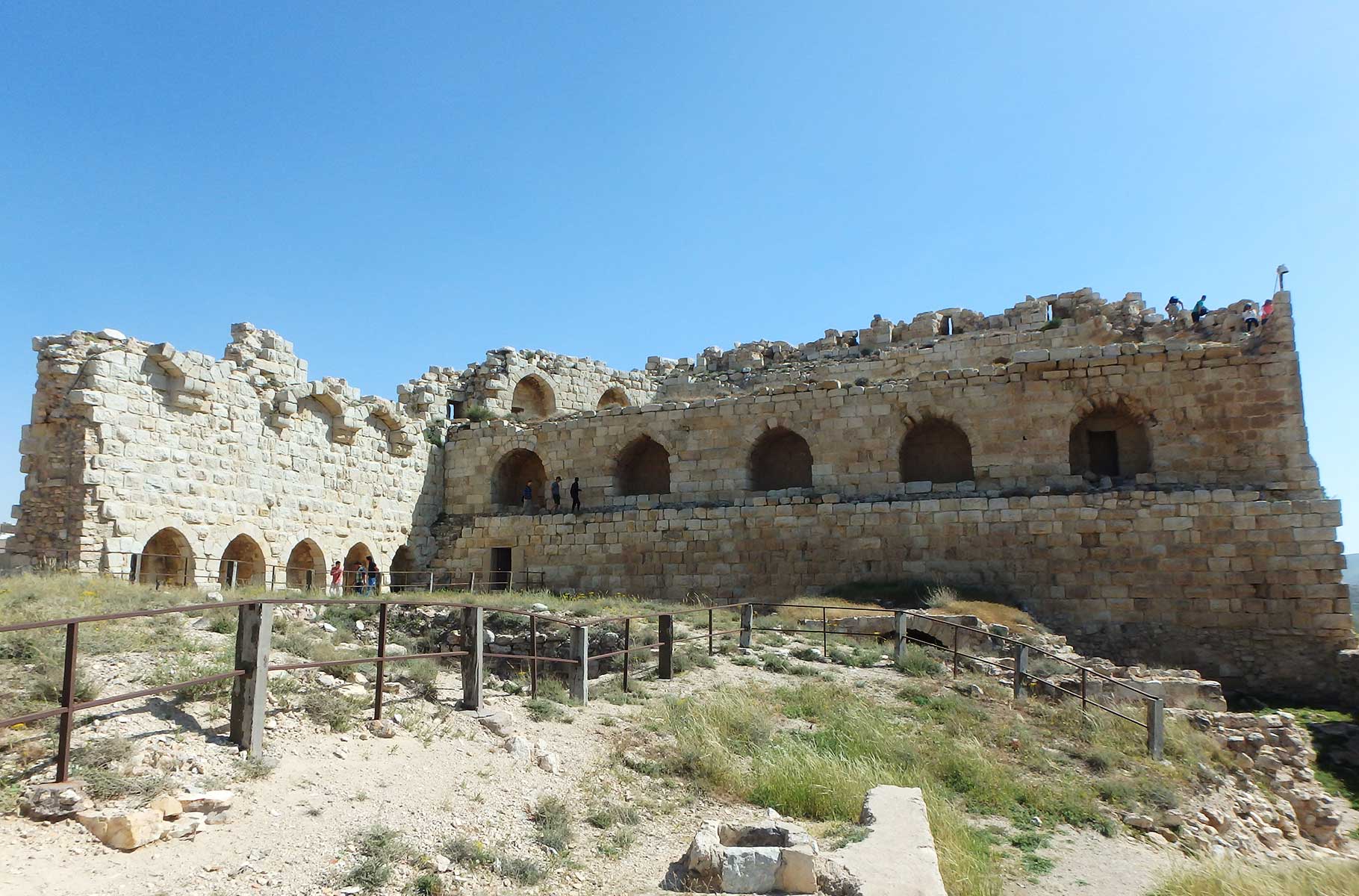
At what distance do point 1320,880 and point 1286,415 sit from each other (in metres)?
12.7

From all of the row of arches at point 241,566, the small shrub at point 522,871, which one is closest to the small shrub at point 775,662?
the small shrub at point 522,871

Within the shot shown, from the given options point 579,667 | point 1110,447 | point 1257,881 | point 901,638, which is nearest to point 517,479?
point 901,638

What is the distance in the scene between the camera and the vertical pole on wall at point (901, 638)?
12.9 meters

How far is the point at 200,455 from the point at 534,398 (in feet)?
40.3

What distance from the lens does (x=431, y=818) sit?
239 inches

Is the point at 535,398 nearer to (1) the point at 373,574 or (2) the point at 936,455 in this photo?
(1) the point at 373,574

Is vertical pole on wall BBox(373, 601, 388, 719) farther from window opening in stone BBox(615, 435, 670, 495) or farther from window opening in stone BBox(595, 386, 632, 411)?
window opening in stone BBox(595, 386, 632, 411)

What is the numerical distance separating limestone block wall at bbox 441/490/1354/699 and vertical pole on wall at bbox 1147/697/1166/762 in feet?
20.9

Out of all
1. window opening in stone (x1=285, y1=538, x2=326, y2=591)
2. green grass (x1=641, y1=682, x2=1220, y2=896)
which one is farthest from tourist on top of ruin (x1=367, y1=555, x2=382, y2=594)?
green grass (x1=641, y1=682, x2=1220, y2=896)

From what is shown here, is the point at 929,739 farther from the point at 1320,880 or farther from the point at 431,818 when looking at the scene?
the point at 431,818

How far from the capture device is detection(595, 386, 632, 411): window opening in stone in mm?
29125

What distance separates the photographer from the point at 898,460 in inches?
765

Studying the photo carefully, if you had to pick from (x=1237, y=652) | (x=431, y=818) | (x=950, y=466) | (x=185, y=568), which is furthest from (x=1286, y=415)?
(x=185, y=568)

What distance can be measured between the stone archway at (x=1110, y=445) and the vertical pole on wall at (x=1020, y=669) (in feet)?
26.0
